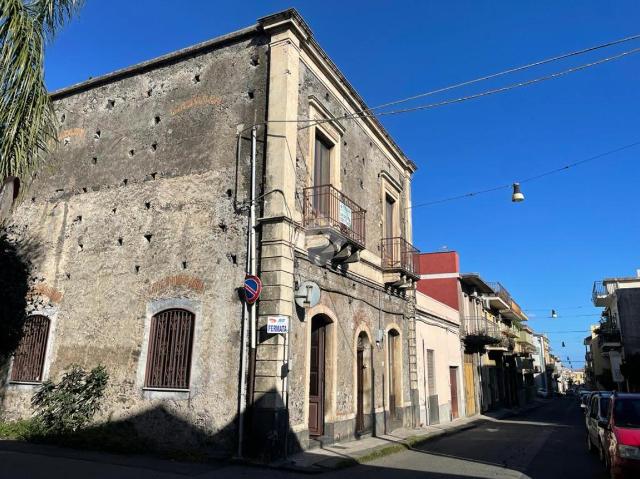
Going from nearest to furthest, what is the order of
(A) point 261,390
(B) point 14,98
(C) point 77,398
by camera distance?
(B) point 14,98 → (A) point 261,390 → (C) point 77,398

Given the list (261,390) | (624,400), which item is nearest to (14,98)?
(261,390)

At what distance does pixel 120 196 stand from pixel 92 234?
1216mm

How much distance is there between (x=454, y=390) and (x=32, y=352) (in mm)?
17752

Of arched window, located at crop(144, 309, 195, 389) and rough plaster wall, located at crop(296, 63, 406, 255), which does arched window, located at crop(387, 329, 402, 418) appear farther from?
arched window, located at crop(144, 309, 195, 389)

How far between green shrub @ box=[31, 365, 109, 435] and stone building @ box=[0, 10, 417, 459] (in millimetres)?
298

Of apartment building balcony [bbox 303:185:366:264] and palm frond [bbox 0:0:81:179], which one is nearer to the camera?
palm frond [bbox 0:0:81:179]

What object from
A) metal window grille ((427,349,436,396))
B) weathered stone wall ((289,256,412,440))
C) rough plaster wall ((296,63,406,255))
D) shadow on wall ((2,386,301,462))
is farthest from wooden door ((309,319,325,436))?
metal window grille ((427,349,436,396))

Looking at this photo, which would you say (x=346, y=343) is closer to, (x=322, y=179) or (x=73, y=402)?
(x=322, y=179)

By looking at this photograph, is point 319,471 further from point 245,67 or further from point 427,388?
point 427,388

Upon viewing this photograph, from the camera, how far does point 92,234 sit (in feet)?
41.2

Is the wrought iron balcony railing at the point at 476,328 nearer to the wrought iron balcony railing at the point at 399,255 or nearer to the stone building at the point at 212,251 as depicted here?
the wrought iron balcony railing at the point at 399,255

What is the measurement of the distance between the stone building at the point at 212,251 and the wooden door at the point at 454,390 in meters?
8.68

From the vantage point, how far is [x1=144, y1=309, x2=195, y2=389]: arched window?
10.4 m

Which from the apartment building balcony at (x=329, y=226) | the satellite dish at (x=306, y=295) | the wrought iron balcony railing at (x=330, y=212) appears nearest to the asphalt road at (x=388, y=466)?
the satellite dish at (x=306, y=295)
